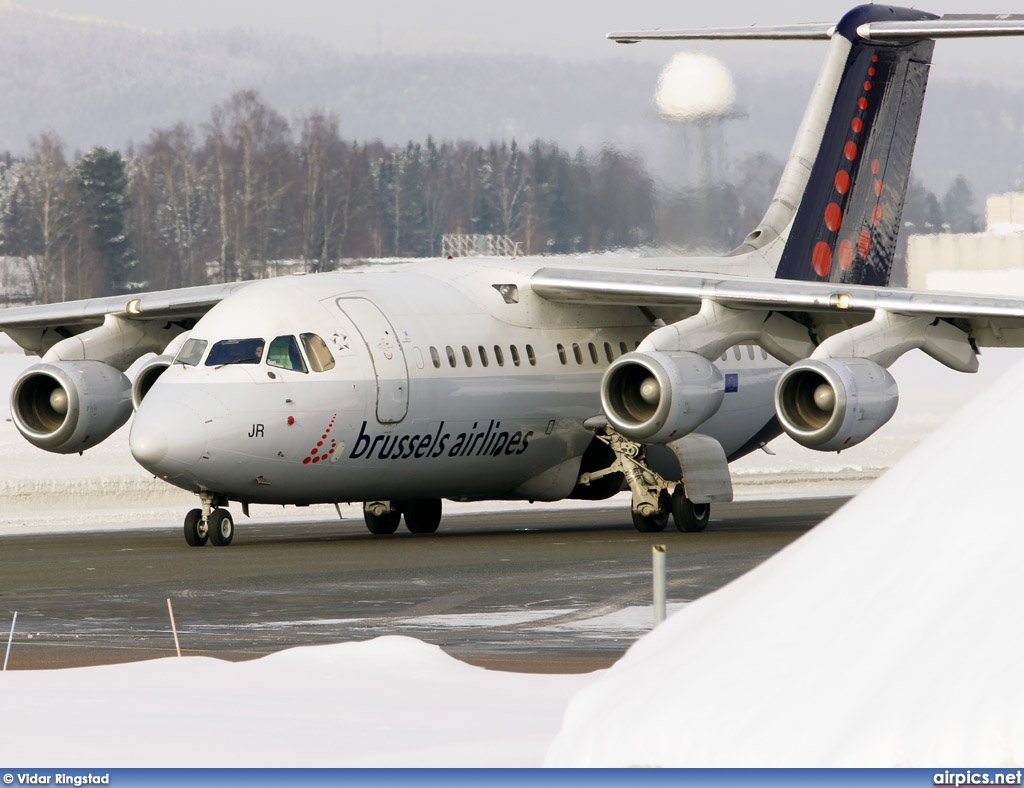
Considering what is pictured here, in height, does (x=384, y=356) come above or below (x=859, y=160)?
below

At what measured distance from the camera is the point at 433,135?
56000 millimetres

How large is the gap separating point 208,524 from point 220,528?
0.14 metres

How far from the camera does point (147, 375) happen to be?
877 inches

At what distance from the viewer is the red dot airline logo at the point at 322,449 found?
19.4 meters

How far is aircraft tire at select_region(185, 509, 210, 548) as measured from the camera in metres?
20.1

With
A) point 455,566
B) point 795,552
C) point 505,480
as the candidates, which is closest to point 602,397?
point 505,480

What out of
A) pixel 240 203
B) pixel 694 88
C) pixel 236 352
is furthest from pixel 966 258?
pixel 236 352

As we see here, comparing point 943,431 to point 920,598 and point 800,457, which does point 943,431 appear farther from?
point 800,457

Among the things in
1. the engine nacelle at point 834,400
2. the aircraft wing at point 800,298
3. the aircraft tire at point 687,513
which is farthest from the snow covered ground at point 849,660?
the aircraft tire at point 687,513

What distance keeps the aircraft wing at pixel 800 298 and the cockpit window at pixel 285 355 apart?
3.64 metres

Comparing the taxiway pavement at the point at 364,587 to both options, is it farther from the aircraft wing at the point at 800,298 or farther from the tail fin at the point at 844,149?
the tail fin at the point at 844,149

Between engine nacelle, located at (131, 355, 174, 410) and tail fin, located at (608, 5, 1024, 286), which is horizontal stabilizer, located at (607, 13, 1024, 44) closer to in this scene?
tail fin, located at (608, 5, 1024, 286)

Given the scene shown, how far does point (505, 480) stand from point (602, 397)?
2.10m

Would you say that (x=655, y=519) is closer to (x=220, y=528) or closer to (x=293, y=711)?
(x=220, y=528)
